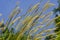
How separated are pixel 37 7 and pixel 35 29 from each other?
28 cm

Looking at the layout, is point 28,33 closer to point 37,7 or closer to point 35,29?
point 35,29

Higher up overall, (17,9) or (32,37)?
(17,9)

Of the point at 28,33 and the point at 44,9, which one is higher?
the point at 44,9

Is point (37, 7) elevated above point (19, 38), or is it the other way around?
point (37, 7)

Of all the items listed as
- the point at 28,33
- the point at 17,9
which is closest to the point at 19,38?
the point at 28,33

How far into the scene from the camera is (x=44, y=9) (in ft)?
10.2

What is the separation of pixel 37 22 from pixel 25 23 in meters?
0.18

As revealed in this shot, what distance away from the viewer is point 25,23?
302 centimetres

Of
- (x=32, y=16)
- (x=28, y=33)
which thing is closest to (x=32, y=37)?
(x=28, y=33)

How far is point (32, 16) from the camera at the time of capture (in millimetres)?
3035

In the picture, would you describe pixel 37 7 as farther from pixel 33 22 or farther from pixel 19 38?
pixel 19 38

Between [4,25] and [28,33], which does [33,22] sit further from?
[4,25]

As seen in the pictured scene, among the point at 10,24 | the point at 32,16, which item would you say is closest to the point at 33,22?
the point at 32,16

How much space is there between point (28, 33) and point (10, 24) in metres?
0.24
